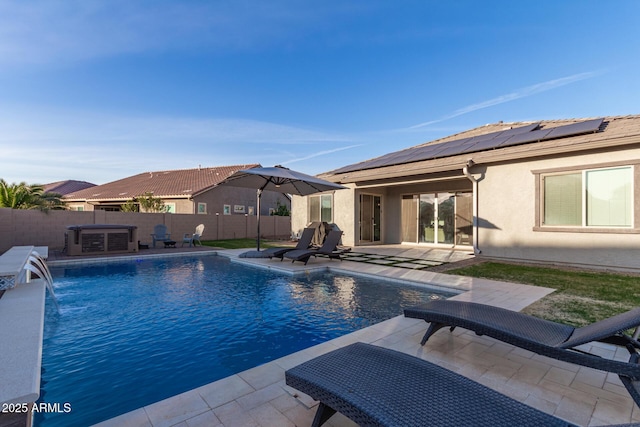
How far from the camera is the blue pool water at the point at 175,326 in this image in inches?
120

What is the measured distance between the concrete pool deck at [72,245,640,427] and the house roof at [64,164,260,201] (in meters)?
21.0

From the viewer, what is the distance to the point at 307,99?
1739 centimetres

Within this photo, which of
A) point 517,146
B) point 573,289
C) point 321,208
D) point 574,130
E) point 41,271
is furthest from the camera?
point 321,208

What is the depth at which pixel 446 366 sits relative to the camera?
3.11 meters

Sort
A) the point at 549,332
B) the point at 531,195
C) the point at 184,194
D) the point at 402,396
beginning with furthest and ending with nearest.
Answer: the point at 184,194
the point at 531,195
the point at 549,332
the point at 402,396

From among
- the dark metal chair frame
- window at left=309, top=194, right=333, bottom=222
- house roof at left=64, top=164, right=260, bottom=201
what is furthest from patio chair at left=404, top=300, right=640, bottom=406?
house roof at left=64, top=164, right=260, bottom=201

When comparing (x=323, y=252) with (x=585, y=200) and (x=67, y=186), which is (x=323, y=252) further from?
(x=67, y=186)

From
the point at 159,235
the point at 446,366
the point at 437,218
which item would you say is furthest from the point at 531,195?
the point at 159,235

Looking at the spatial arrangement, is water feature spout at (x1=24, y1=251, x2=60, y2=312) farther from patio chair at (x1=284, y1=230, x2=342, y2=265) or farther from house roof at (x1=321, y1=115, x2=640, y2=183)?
house roof at (x1=321, y1=115, x2=640, y2=183)

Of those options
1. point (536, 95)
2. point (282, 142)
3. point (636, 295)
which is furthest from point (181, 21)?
point (536, 95)

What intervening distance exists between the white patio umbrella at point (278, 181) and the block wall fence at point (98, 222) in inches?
317

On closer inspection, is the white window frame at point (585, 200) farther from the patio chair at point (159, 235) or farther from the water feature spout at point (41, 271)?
the patio chair at point (159, 235)

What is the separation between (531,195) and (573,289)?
14.2 feet

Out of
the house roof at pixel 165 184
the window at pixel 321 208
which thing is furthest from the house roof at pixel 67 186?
the window at pixel 321 208
